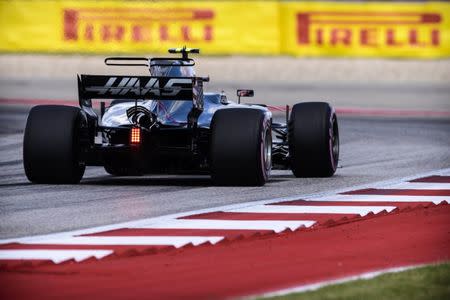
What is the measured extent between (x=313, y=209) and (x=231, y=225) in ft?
4.43

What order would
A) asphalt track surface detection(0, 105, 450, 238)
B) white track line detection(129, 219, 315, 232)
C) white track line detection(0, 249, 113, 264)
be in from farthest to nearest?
asphalt track surface detection(0, 105, 450, 238)
white track line detection(129, 219, 315, 232)
white track line detection(0, 249, 113, 264)

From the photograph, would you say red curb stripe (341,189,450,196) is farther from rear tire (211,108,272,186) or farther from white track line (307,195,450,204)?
rear tire (211,108,272,186)

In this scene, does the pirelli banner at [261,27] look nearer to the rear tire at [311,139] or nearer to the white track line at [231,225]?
the rear tire at [311,139]

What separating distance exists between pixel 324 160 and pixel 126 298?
298 inches

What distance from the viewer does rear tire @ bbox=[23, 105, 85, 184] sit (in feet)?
46.1

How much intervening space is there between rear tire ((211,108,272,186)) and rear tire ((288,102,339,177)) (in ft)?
3.17

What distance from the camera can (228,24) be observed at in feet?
122

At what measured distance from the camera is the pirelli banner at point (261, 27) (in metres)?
36.6

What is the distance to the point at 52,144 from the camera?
46.1 feet

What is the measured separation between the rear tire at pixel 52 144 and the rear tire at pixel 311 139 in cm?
219

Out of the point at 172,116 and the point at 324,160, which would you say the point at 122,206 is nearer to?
the point at 172,116

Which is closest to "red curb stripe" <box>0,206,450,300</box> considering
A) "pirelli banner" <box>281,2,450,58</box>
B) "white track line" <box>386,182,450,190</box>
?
"white track line" <box>386,182,450,190</box>

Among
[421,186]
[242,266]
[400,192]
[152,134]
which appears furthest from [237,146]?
[242,266]

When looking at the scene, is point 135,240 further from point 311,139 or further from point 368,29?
point 368,29
